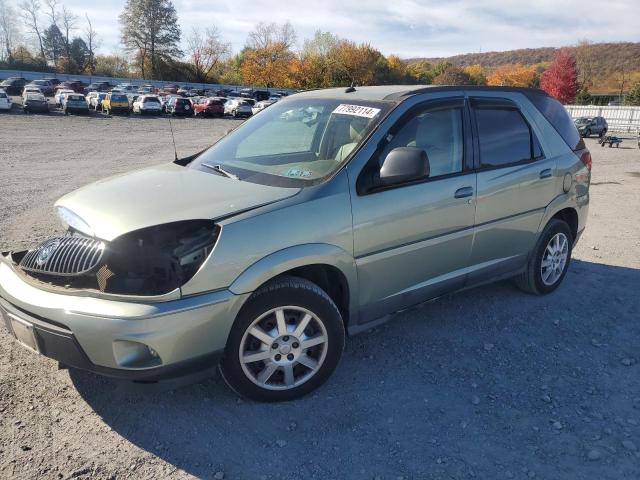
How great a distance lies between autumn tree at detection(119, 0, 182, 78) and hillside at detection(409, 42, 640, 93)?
65970 mm

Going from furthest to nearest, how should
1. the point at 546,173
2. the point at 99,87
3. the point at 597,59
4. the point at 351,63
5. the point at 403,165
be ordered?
the point at 597,59 → the point at 351,63 → the point at 99,87 → the point at 546,173 → the point at 403,165

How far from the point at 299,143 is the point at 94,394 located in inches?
94.1

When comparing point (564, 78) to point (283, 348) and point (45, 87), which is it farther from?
point (283, 348)

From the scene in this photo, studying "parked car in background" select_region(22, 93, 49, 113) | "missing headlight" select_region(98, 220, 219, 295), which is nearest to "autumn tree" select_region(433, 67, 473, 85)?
"missing headlight" select_region(98, 220, 219, 295)

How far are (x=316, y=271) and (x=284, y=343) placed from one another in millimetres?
512

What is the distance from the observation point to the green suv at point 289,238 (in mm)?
2625

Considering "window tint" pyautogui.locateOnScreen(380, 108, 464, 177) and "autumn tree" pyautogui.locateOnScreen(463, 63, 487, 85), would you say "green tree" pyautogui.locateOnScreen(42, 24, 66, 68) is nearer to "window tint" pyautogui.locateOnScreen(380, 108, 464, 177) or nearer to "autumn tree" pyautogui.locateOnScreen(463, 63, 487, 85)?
"autumn tree" pyautogui.locateOnScreen(463, 63, 487, 85)

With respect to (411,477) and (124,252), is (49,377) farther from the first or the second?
(411,477)

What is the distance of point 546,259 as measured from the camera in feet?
15.5

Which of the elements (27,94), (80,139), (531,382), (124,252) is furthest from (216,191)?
(27,94)

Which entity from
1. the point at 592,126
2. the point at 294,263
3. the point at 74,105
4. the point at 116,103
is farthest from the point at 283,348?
the point at 116,103

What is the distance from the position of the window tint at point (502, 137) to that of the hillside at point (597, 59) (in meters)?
97.5

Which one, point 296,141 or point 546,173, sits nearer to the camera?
point 296,141

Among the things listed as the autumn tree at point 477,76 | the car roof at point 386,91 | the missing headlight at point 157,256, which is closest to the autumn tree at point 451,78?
the autumn tree at point 477,76
